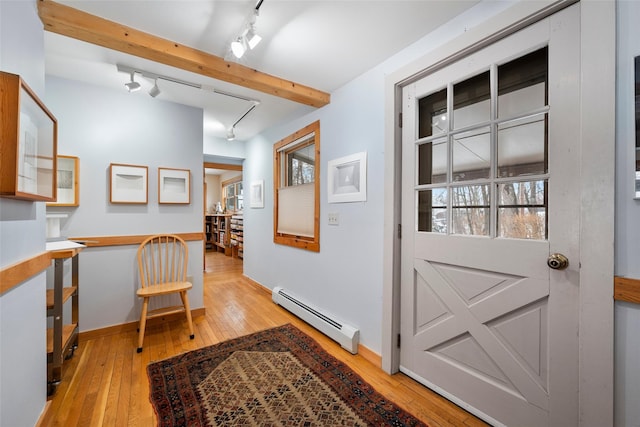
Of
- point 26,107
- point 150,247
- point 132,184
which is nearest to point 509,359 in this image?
point 26,107

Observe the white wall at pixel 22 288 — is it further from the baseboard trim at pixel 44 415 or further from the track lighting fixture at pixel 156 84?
the track lighting fixture at pixel 156 84

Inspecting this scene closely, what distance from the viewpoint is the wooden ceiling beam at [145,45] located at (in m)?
Result: 1.51

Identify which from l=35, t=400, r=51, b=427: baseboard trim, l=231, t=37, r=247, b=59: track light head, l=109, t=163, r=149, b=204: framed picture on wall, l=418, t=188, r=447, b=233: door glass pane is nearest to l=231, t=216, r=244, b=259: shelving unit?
l=109, t=163, r=149, b=204: framed picture on wall

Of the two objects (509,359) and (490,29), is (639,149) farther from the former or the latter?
(509,359)

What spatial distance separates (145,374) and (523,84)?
3101 millimetres

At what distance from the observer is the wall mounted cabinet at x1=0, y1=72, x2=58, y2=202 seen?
1015 millimetres

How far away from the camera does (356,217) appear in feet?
7.64

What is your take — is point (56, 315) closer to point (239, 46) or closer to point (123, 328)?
point (123, 328)

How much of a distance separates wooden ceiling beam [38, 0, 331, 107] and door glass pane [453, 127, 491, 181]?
1567 mm

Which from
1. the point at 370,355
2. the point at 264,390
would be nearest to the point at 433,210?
the point at 370,355

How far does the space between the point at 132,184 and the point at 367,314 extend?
2651 mm

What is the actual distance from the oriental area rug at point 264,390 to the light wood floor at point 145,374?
0.09m

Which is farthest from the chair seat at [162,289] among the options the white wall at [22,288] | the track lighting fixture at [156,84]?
the track lighting fixture at [156,84]

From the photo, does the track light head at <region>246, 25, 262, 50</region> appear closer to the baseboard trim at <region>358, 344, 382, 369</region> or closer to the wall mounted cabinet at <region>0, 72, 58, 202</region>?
the wall mounted cabinet at <region>0, 72, 58, 202</region>
